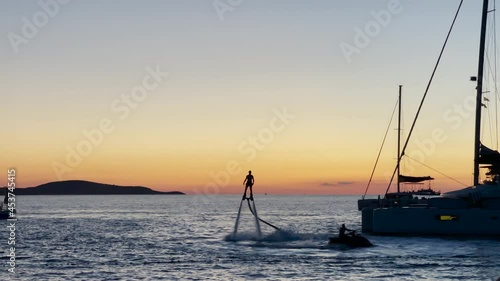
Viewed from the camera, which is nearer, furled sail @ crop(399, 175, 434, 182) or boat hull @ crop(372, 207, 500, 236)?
boat hull @ crop(372, 207, 500, 236)

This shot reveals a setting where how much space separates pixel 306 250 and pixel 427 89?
20322 millimetres

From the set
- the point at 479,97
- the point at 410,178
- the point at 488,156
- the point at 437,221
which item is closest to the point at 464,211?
the point at 437,221

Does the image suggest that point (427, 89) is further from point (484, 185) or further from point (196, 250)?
point (196, 250)

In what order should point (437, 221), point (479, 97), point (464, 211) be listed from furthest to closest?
point (479, 97) → point (437, 221) → point (464, 211)

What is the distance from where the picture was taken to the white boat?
6006 cm

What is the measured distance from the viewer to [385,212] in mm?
62250

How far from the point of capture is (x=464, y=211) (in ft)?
198

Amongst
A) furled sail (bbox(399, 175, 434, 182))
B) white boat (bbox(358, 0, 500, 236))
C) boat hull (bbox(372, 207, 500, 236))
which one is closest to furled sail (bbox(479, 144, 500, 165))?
white boat (bbox(358, 0, 500, 236))

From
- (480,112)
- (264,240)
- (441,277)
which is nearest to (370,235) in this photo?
(264,240)

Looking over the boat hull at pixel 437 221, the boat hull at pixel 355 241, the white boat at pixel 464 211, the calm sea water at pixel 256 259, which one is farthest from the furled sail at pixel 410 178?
the boat hull at pixel 355 241

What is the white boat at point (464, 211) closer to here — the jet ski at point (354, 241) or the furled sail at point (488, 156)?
the furled sail at point (488, 156)

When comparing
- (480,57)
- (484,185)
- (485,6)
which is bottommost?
(484,185)

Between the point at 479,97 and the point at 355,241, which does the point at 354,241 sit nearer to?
the point at 355,241

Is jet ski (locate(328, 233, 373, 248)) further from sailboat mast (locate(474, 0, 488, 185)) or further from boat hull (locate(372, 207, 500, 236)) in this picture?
sailboat mast (locate(474, 0, 488, 185))
